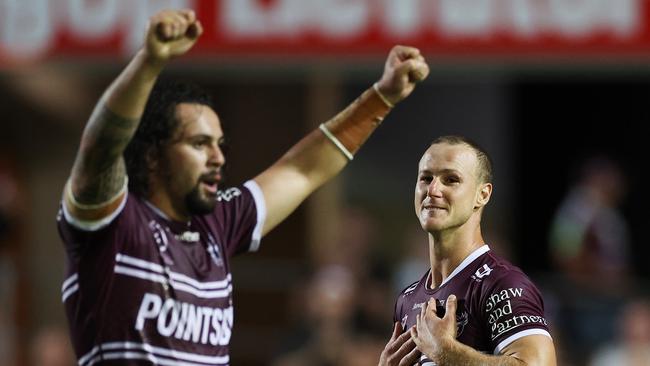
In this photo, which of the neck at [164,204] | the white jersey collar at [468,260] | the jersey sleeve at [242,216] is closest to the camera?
the white jersey collar at [468,260]

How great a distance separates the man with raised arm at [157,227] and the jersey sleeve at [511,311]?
1197 mm

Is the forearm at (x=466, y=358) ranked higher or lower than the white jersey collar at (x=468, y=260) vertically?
lower

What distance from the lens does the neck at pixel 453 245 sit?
3869mm

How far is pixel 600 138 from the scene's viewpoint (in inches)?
511

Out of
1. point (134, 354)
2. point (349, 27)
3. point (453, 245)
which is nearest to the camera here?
point (453, 245)

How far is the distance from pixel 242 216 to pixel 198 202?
45 cm

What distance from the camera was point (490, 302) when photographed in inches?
144

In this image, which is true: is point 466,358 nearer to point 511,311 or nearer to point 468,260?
point 511,311

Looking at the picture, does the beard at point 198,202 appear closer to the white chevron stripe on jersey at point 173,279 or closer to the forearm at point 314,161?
the white chevron stripe on jersey at point 173,279

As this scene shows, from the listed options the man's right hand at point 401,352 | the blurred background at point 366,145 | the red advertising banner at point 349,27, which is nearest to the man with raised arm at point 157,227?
the man's right hand at point 401,352

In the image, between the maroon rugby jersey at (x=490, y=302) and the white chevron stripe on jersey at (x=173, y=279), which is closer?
the maroon rugby jersey at (x=490, y=302)

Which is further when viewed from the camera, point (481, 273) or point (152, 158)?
point (152, 158)

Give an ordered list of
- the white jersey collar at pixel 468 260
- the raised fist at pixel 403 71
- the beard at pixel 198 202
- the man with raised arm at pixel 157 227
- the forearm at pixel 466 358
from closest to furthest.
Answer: the forearm at pixel 466 358 → the white jersey collar at pixel 468 260 → the man with raised arm at pixel 157 227 → the beard at pixel 198 202 → the raised fist at pixel 403 71

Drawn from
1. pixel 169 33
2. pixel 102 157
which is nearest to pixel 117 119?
pixel 102 157
